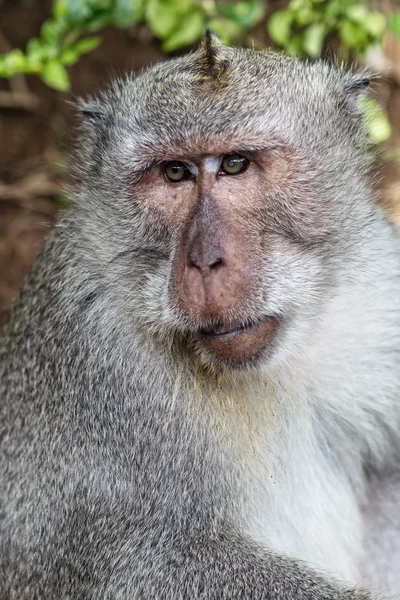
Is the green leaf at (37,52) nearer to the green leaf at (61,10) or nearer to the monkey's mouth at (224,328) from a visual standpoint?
the green leaf at (61,10)

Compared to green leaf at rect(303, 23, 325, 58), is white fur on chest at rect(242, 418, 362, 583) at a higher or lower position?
lower

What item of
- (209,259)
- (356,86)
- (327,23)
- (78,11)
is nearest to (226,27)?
(327,23)

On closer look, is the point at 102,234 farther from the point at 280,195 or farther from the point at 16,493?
the point at 16,493

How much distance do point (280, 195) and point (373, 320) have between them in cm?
83

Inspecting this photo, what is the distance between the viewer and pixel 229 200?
3.02 metres

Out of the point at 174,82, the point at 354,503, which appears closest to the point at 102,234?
the point at 174,82

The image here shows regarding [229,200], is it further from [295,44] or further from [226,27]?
[226,27]

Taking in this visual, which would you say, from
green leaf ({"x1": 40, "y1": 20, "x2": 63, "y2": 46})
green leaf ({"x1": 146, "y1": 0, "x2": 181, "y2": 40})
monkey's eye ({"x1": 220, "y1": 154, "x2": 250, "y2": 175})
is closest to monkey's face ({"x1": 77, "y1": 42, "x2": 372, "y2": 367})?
monkey's eye ({"x1": 220, "y1": 154, "x2": 250, "y2": 175})

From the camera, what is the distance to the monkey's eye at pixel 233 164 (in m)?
3.07

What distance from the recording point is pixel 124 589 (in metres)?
3.31

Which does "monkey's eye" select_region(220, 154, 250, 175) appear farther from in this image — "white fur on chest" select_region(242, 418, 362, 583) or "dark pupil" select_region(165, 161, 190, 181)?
"white fur on chest" select_region(242, 418, 362, 583)

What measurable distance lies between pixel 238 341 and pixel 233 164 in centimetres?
57

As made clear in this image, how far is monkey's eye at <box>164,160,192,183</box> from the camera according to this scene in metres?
3.13

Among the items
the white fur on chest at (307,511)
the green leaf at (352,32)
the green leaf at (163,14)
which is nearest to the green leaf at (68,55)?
the green leaf at (163,14)
